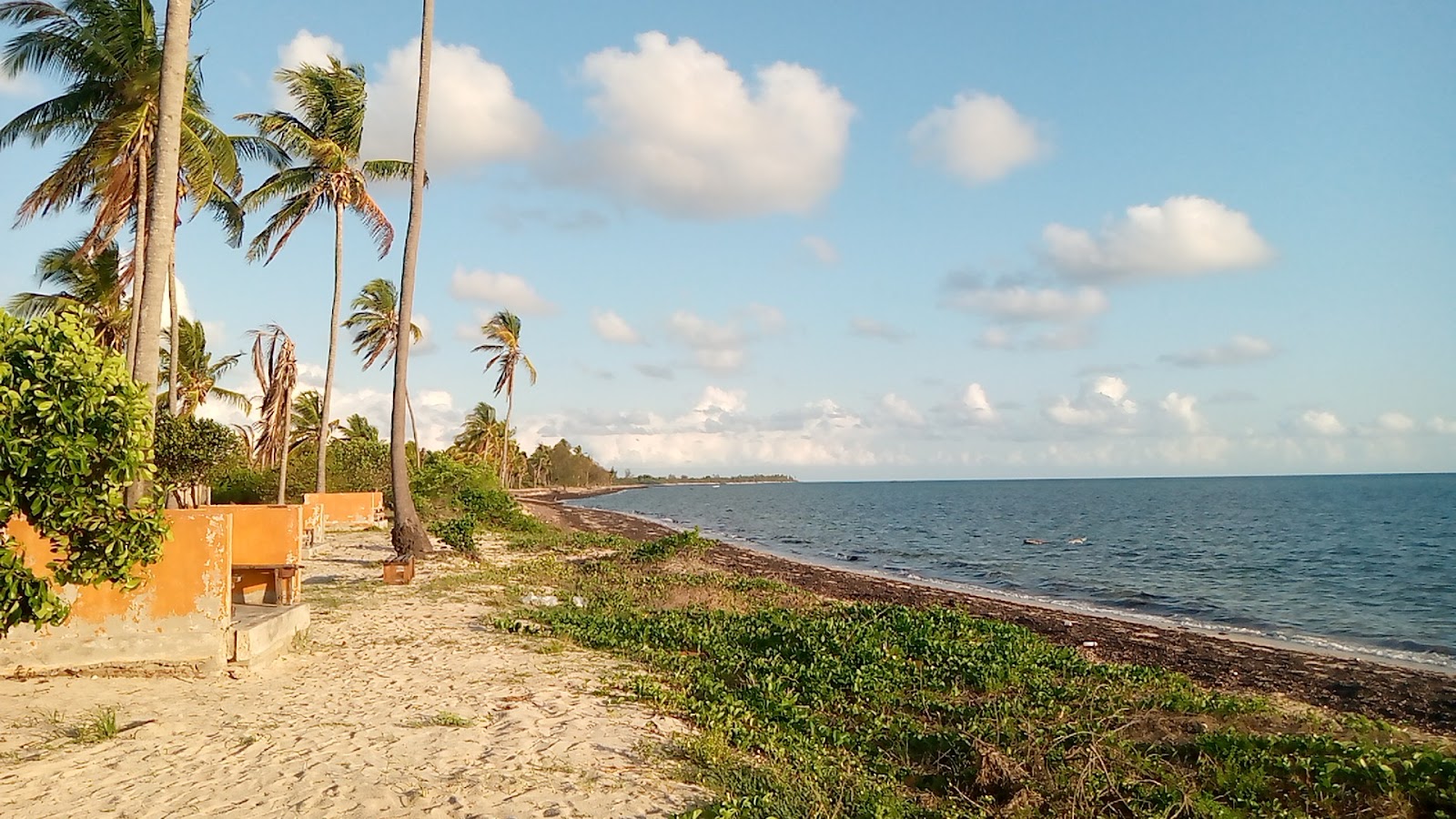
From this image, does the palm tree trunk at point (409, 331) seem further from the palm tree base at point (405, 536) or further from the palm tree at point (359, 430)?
the palm tree at point (359, 430)

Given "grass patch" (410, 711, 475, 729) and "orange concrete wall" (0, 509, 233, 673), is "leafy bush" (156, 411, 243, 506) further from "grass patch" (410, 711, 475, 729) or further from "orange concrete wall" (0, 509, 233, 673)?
"grass patch" (410, 711, 475, 729)

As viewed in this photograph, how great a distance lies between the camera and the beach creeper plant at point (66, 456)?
5.53m

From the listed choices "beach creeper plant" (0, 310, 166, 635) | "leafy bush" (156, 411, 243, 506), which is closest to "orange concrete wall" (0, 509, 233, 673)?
"beach creeper plant" (0, 310, 166, 635)

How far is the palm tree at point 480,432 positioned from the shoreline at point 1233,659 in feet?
192

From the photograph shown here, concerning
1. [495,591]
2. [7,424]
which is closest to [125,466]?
[7,424]

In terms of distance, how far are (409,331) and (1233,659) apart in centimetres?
1562

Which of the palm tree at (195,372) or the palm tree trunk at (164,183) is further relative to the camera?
the palm tree at (195,372)

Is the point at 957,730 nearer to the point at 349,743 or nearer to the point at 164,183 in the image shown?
the point at 349,743

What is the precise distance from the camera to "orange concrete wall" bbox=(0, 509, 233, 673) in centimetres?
774

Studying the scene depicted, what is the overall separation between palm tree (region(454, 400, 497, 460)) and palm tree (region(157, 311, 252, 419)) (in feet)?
131

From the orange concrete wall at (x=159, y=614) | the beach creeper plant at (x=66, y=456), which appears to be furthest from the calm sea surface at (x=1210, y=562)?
the beach creeper plant at (x=66, y=456)

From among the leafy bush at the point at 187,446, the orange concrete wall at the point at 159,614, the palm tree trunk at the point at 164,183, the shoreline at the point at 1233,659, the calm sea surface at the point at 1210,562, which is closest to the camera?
the orange concrete wall at the point at 159,614

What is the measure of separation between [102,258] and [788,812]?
2501cm

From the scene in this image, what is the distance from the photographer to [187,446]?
1700cm
